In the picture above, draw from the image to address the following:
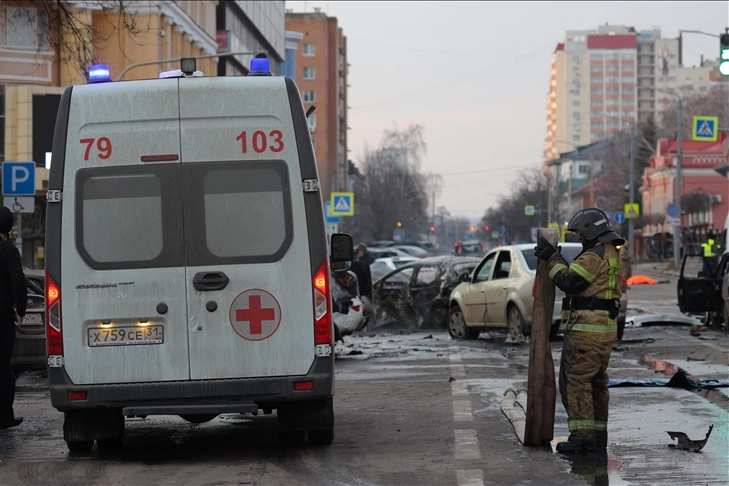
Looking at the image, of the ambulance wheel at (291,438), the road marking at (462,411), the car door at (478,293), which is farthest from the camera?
Answer: the car door at (478,293)

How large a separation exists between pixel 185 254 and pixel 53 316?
1.01 metres

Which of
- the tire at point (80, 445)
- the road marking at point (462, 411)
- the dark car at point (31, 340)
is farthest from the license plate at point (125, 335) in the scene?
the dark car at point (31, 340)

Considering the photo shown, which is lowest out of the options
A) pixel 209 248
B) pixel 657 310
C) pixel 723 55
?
pixel 657 310

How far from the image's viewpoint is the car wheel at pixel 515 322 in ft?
64.4

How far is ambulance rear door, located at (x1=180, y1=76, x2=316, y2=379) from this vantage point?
28.3ft

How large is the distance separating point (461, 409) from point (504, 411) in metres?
0.67

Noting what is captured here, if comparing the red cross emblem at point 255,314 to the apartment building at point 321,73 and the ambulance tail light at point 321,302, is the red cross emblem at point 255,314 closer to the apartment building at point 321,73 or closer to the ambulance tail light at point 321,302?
the ambulance tail light at point 321,302

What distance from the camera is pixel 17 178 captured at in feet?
67.5

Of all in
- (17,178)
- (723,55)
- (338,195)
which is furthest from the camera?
(338,195)

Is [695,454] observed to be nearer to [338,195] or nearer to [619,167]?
[338,195]

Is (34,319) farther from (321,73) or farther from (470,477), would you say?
(321,73)

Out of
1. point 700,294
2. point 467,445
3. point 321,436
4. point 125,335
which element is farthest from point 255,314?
point 700,294

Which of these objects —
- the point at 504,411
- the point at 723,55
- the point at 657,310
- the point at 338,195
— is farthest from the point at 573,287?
the point at 338,195

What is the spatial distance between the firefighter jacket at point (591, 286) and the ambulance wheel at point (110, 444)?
11.3 feet
